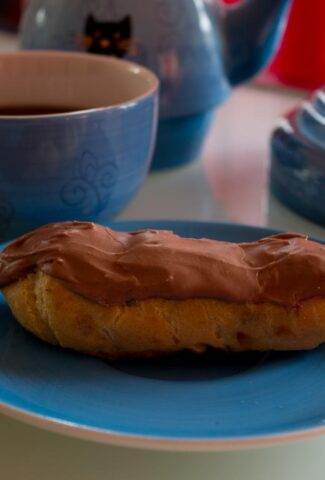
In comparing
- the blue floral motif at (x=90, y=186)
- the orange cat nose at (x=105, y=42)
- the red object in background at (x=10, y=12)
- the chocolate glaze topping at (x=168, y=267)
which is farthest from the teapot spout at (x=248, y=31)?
the red object in background at (x=10, y=12)

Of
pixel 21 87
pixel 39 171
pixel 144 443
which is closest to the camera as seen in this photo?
pixel 144 443

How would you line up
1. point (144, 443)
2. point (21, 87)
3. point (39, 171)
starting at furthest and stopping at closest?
point (21, 87) → point (39, 171) → point (144, 443)

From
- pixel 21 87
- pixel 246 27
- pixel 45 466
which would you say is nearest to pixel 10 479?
pixel 45 466

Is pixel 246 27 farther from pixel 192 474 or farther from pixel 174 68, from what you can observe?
pixel 192 474

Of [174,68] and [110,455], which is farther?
[174,68]

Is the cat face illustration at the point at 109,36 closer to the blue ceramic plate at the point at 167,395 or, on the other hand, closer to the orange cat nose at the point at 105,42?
the orange cat nose at the point at 105,42

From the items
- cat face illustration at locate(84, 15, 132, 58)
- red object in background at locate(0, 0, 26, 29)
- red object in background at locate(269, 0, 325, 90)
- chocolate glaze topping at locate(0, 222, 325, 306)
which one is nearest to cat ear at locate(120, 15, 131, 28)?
cat face illustration at locate(84, 15, 132, 58)

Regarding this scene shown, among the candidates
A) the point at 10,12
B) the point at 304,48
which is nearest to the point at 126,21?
the point at 304,48

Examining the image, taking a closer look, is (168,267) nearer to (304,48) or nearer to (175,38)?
(175,38)
